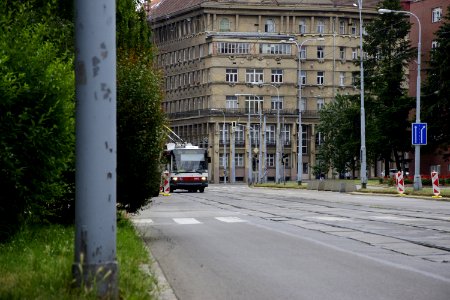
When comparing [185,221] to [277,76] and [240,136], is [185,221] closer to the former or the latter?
[240,136]

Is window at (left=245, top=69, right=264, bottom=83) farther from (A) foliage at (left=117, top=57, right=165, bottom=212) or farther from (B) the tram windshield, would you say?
(A) foliage at (left=117, top=57, right=165, bottom=212)

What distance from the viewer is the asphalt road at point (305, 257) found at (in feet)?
34.9

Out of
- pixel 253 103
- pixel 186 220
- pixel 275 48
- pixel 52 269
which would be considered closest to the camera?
pixel 52 269

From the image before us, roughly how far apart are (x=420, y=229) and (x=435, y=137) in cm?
5485

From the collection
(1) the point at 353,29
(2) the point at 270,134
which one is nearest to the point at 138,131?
(2) the point at 270,134

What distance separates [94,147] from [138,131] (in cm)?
1120

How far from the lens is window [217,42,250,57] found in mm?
127938

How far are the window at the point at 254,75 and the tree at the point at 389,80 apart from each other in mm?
34967

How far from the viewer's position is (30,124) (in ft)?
40.2

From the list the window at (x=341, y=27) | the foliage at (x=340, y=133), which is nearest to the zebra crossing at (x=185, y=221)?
the foliage at (x=340, y=133)

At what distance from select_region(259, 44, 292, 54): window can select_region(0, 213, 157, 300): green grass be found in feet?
379

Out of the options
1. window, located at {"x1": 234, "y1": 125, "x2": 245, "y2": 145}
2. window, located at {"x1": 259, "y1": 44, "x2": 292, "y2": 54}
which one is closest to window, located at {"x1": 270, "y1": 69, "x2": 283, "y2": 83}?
window, located at {"x1": 259, "y1": 44, "x2": 292, "y2": 54}

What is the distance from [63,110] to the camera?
41.7 ft

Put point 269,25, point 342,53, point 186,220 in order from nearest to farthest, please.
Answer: point 186,220, point 269,25, point 342,53
